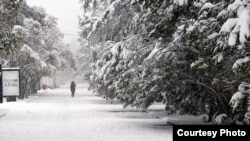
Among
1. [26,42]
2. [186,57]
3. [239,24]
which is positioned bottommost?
[186,57]

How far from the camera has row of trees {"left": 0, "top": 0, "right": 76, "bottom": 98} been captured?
2186 centimetres

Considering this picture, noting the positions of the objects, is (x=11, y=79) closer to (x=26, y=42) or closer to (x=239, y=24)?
(x=26, y=42)

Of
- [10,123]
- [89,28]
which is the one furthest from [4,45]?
[89,28]

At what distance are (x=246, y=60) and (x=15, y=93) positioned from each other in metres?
31.7

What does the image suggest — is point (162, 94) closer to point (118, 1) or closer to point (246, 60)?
point (118, 1)

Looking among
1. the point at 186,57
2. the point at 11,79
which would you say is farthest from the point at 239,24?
the point at 11,79

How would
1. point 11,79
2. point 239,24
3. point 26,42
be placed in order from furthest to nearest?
point 26,42 → point 11,79 → point 239,24

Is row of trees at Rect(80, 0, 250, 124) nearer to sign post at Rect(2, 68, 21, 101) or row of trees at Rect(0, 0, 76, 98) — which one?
row of trees at Rect(0, 0, 76, 98)

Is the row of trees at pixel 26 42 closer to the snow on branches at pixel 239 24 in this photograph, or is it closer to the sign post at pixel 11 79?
the sign post at pixel 11 79

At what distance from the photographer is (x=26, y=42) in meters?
51.3

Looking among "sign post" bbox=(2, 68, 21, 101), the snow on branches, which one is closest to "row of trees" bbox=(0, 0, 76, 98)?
"sign post" bbox=(2, 68, 21, 101)

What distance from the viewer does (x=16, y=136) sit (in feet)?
58.3

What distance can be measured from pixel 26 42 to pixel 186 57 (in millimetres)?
32832

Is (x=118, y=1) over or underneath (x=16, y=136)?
over
